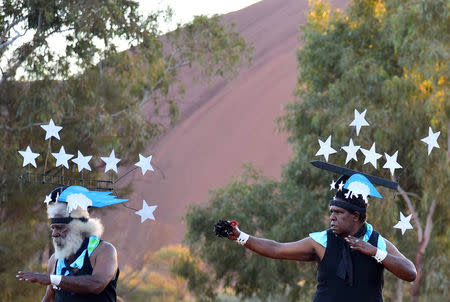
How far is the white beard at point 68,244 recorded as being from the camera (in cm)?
590

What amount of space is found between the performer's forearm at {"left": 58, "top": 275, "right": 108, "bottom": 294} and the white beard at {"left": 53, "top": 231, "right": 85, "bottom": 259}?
1.00ft

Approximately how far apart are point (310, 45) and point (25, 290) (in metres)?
11.5

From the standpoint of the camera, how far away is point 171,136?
9625cm

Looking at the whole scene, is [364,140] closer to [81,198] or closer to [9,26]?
[9,26]

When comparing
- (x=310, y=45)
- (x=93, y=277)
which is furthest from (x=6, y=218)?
(x=93, y=277)

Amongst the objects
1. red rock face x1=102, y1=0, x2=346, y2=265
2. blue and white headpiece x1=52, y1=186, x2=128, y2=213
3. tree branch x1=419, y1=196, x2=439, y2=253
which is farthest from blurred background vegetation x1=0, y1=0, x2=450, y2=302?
red rock face x1=102, y1=0, x2=346, y2=265

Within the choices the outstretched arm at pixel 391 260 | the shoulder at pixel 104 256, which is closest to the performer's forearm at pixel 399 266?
the outstretched arm at pixel 391 260

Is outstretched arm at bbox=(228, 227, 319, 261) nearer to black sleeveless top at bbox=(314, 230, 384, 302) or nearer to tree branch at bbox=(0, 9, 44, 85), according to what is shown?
black sleeveless top at bbox=(314, 230, 384, 302)

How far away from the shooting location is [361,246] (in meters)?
5.28

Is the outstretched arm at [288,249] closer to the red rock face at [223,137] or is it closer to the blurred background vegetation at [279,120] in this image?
the blurred background vegetation at [279,120]

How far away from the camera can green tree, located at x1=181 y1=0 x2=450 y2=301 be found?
22031 millimetres

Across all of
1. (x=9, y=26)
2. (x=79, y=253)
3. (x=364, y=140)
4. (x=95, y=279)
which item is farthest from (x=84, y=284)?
(x=364, y=140)

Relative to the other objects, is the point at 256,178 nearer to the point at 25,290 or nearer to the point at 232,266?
the point at 232,266

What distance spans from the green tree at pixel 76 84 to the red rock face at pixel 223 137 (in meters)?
48.0
